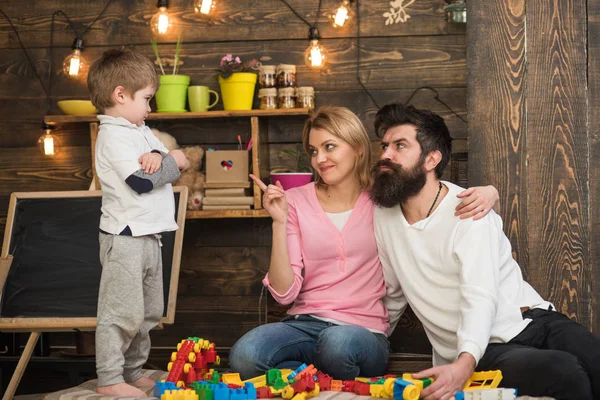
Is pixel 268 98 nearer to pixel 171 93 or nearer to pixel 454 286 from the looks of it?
pixel 171 93

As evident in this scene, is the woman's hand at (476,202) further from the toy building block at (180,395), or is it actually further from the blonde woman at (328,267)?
the toy building block at (180,395)

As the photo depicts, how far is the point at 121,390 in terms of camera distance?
7.49 feet

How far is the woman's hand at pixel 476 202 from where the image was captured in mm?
2246

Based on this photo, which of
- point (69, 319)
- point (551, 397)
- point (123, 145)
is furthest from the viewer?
point (69, 319)

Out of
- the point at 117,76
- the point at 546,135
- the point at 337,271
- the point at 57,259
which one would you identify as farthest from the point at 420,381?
the point at 57,259

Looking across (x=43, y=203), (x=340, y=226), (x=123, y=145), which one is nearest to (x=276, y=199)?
(x=340, y=226)

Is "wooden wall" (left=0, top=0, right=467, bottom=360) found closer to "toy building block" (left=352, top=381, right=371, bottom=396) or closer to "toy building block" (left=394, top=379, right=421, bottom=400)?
"toy building block" (left=352, top=381, right=371, bottom=396)

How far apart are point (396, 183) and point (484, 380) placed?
658 mm

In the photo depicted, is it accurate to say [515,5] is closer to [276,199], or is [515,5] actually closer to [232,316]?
[276,199]

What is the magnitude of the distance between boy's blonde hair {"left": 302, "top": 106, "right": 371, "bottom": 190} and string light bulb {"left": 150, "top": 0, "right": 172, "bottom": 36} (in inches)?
56.9

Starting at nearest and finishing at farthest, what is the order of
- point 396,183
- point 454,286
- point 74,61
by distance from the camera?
point 454,286, point 396,183, point 74,61

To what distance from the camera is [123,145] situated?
2.44 m

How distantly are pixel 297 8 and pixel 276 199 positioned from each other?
176 centimetres

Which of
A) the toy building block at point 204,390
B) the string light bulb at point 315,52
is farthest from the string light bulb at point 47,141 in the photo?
the toy building block at point 204,390
